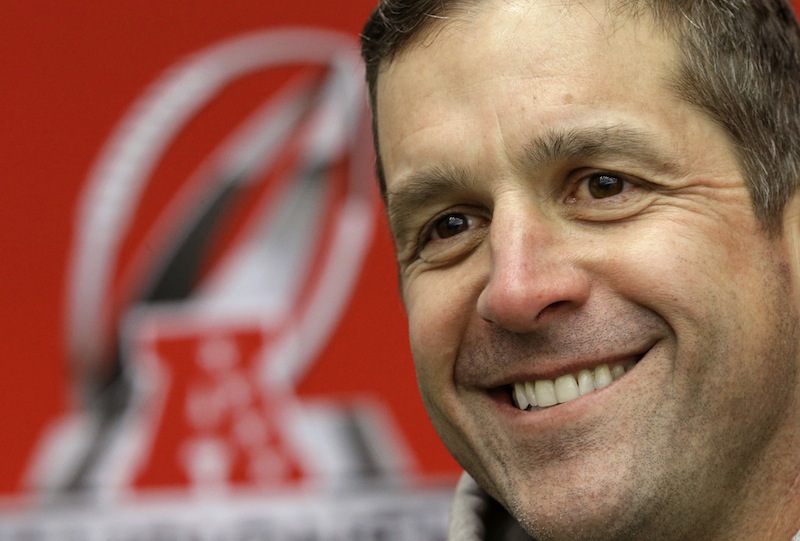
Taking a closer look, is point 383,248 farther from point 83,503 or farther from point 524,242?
point 524,242

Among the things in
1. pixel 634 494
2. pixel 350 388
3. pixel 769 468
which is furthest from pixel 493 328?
pixel 350 388

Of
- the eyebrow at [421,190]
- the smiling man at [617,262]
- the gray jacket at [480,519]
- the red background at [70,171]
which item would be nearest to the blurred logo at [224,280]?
the red background at [70,171]

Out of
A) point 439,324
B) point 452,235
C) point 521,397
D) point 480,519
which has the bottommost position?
point 480,519

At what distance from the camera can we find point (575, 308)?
1.21 m

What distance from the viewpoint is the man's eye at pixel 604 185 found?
1.24 meters

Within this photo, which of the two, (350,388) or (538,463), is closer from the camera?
(538,463)

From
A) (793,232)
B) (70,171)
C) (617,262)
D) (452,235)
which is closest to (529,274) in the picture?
(617,262)

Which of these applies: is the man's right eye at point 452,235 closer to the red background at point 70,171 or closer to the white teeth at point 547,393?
the white teeth at point 547,393

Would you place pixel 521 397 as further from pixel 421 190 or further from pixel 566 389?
pixel 421 190

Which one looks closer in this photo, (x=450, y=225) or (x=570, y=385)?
(x=570, y=385)

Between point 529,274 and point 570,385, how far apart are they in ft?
0.53

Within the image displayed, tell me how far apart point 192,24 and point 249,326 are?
937 mm

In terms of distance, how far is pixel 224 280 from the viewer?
309 centimetres

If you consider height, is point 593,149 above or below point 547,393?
above
